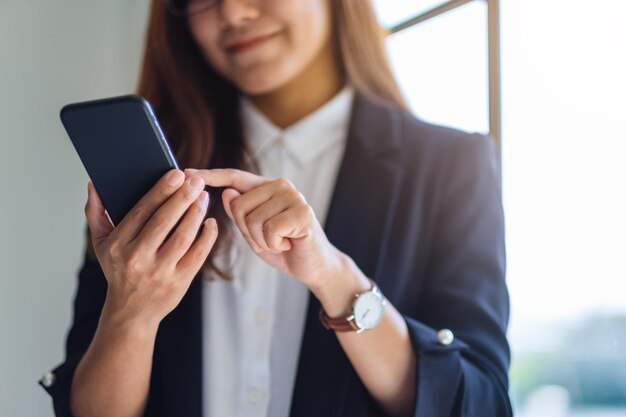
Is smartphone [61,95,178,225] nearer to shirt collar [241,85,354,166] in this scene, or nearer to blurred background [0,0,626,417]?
shirt collar [241,85,354,166]

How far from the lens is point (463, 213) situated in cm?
60

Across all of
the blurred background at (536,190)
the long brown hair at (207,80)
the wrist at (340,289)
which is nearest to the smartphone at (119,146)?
the wrist at (340,289)

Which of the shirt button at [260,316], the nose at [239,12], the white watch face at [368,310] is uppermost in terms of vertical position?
the nose at [239,12]

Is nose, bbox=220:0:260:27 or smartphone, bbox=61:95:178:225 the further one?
nose, bbox=220:0:260:27

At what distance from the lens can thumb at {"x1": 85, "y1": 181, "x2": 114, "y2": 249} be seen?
43 cm

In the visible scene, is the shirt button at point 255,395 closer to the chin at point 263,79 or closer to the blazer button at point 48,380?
the blazer button at point 48,380

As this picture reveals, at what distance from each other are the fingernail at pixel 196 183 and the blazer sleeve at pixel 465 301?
9.0 inches

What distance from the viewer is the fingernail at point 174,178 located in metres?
0.37

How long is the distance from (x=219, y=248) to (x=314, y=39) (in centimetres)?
25

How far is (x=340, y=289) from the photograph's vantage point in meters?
0.48

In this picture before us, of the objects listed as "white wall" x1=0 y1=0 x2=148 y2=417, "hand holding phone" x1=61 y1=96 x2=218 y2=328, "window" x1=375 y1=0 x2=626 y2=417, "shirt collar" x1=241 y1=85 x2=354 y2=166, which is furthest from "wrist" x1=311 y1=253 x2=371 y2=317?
"white wall" x1=0 y1=0 x2=148 y2=417

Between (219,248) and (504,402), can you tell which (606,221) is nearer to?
(504,402)

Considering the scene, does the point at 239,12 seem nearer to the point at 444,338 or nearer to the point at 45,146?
the point at 444,338

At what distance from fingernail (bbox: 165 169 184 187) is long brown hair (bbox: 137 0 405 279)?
290 mm
